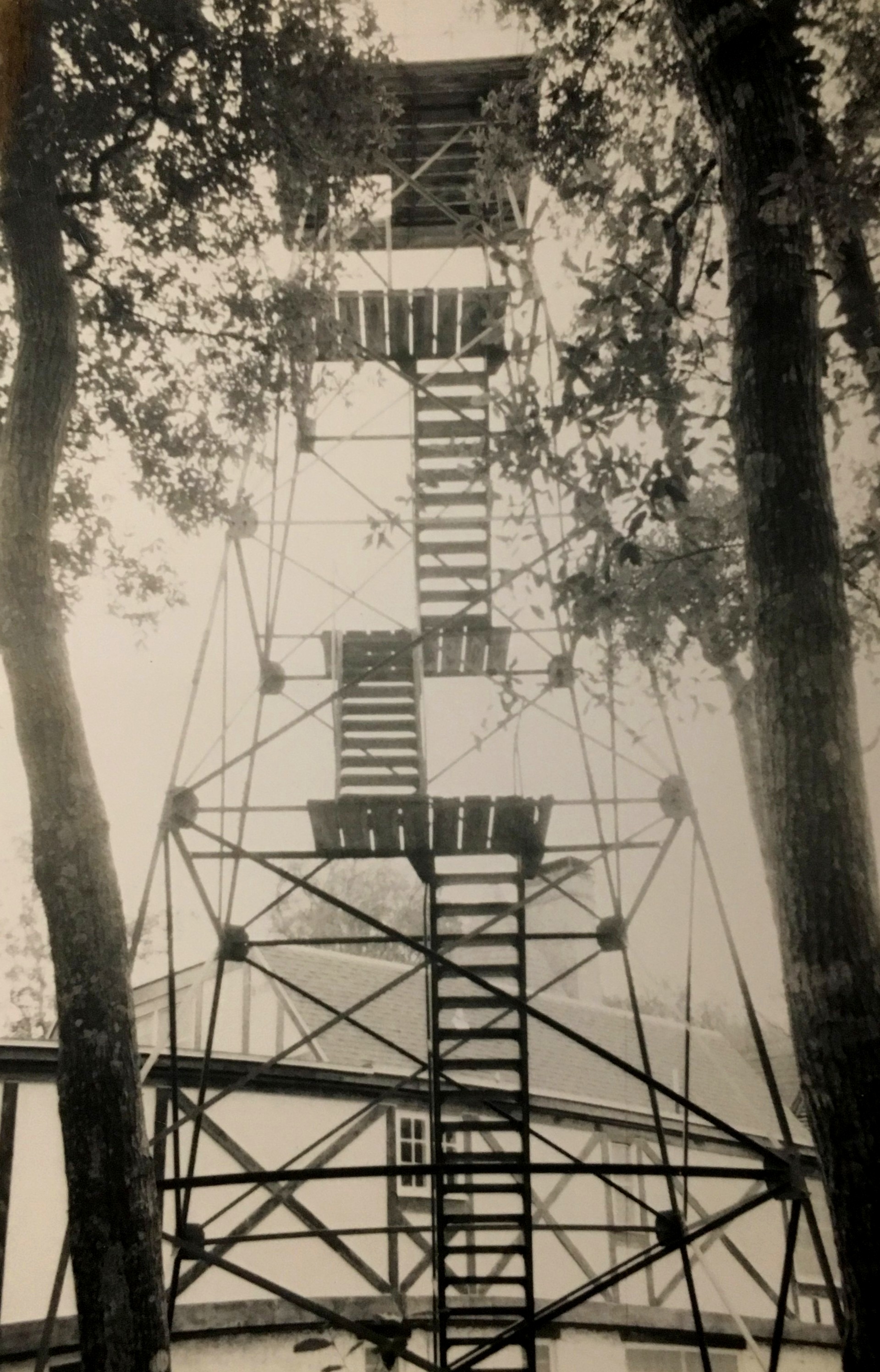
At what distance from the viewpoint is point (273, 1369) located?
8.98m

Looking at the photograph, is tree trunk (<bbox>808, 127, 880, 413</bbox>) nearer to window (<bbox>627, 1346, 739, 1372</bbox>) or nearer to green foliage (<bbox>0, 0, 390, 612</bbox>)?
green foliage (<bbox>0, 0, 390, 612</bbox>)

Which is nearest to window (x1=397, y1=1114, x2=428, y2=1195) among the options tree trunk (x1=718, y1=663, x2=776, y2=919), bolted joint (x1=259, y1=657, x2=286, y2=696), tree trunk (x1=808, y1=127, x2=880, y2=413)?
tree trunk (x1=718, y1=663, x2=776, y2=919)

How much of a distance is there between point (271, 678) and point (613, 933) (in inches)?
149

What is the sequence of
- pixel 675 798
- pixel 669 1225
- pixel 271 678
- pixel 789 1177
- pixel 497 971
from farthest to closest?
1. pixel 271 678
2. pixel 497 971
3. pixel 675 798
4. pixel 669 1225
5. pixel 789 1177

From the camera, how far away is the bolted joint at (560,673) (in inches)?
313

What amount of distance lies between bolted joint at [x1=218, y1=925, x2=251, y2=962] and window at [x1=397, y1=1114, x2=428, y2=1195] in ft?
19.5

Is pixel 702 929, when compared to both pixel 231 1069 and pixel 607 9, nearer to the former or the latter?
pixel 231 1069

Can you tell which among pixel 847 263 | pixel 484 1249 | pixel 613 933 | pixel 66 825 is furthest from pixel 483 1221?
pixel 847 263

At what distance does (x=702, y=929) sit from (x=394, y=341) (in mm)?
8426

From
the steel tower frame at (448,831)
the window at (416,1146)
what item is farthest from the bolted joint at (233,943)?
the window at (416,1146)

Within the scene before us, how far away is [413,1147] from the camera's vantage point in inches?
536

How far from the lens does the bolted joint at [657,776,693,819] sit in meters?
7.20

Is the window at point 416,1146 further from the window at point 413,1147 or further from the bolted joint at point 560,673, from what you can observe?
the bolted joint at point 560,673

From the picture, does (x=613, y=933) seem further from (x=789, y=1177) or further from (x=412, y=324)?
(x=412, y=324)
